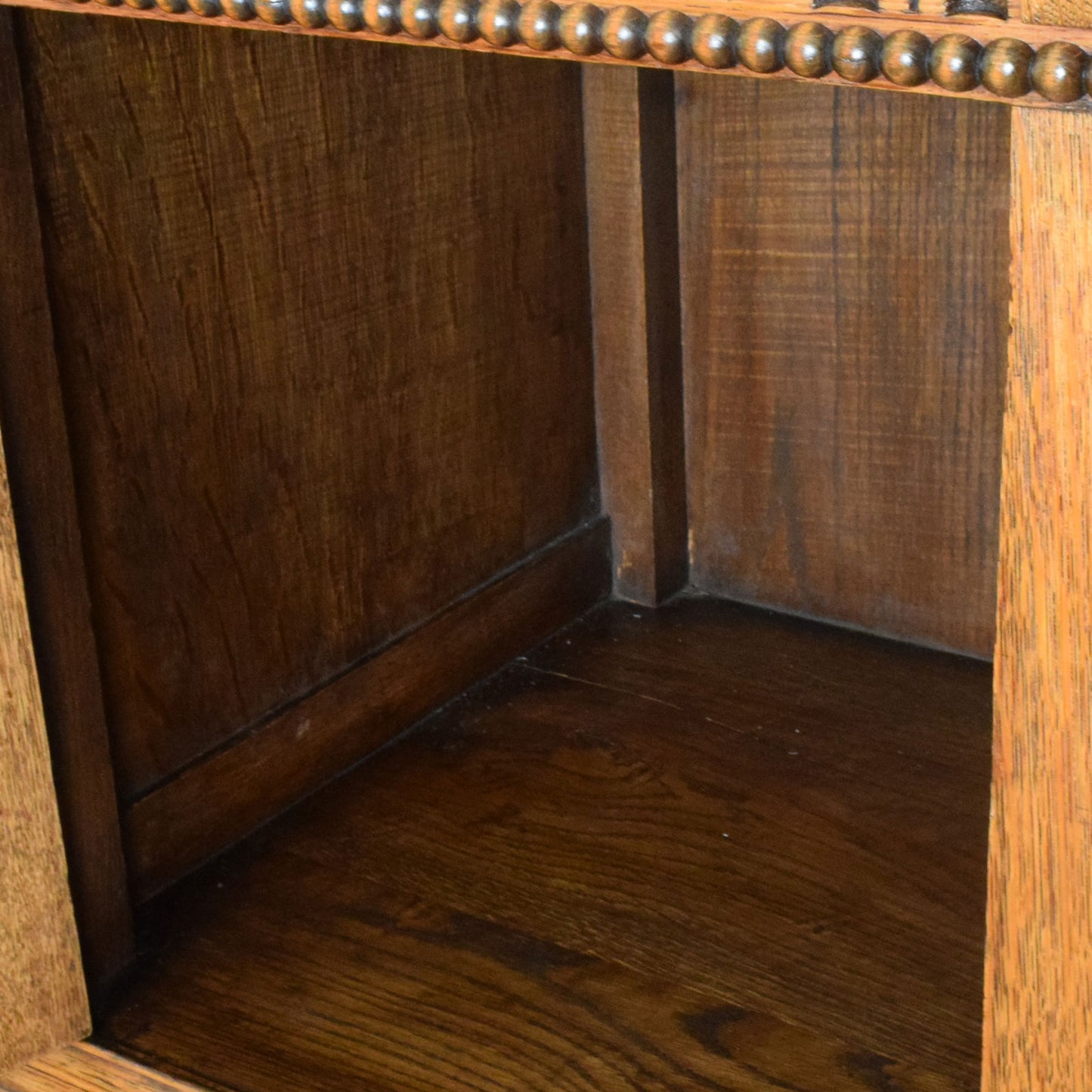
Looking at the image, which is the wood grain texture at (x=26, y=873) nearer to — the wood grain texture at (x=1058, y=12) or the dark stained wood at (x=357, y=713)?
the dark stained wood at (x=357, y=713)

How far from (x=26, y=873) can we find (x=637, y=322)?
621mm

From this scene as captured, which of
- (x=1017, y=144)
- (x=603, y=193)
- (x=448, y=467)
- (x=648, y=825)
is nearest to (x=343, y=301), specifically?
(x=448, y=467)

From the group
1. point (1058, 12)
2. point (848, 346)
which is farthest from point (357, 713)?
point (1058, 12)

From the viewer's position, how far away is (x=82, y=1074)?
0.94m

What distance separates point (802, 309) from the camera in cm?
127

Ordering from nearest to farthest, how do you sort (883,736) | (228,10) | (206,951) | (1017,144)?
(1017,144) → (228,10) → (206,951) → (883,736)

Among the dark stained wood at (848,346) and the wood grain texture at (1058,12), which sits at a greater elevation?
the wood grain texture at (1058,12)

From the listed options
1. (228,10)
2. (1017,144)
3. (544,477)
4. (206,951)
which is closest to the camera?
(1017,144)

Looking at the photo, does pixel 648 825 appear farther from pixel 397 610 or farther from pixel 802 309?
pixel 802 309

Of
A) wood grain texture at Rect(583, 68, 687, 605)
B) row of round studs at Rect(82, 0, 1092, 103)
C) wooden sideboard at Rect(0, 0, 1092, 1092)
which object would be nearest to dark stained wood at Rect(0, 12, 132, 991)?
wooden sideboard at Rect(0, 0, 1092, 1092)

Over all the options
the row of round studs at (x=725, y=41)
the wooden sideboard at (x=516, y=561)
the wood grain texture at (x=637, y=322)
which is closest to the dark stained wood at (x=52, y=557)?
the wooden sideboard at (x=516, y=561)

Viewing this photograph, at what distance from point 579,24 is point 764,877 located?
2.05 feet

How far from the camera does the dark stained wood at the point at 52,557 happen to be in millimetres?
848

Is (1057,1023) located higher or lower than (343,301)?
lower
